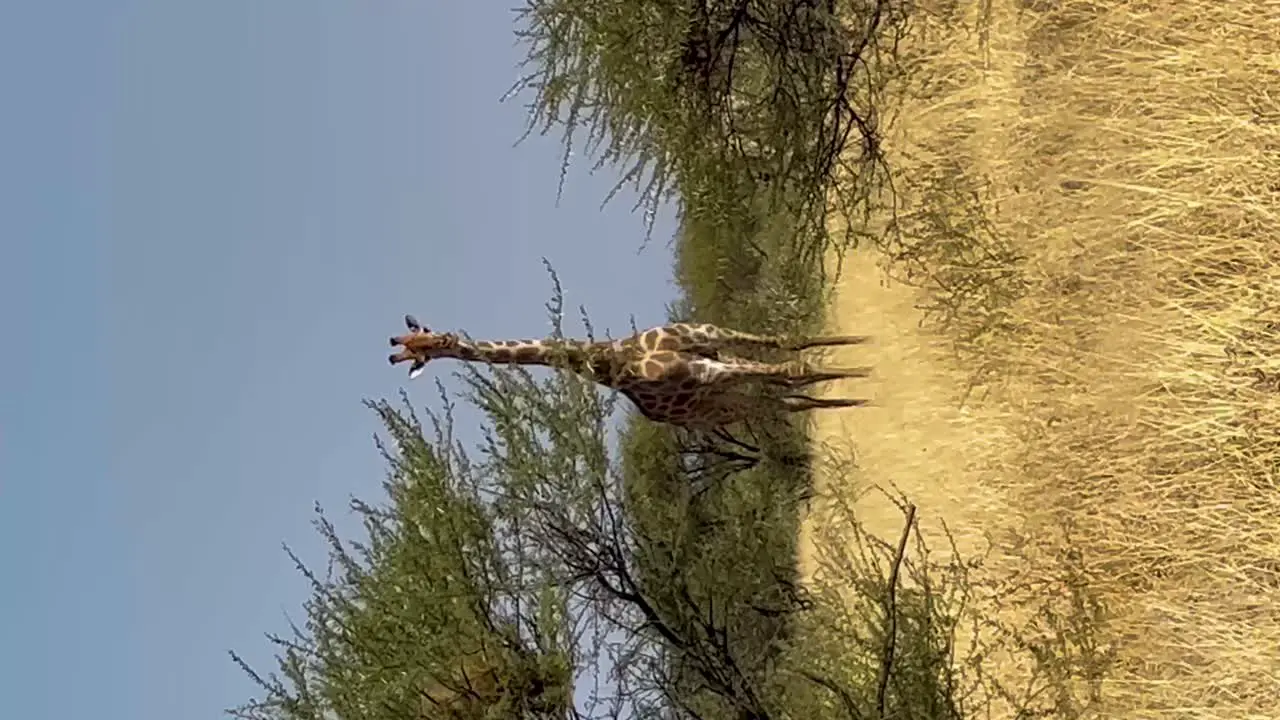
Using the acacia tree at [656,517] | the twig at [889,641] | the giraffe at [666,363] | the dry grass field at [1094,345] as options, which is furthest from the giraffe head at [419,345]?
the dry grass field at [1094,345]

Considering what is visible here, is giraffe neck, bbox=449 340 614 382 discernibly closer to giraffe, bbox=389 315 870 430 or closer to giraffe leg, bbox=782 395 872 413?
giraffe, bbox=389 315 870 430

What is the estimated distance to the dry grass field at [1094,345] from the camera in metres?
4.48

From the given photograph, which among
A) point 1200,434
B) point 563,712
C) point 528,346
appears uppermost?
point 528,346

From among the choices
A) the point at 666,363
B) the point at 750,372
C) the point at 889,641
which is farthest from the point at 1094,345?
the point at 666,363

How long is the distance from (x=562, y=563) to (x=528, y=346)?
3.67ft

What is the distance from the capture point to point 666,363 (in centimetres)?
484

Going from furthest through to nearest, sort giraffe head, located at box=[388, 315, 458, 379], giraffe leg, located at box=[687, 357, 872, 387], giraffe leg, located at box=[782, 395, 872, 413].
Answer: giraffe leg, located at box=[782, 395, 872, 413] → giraffe leg, located at box=[687, 357, 872, 387] → giraffe head, located at box=[388, 315, 458, 379]

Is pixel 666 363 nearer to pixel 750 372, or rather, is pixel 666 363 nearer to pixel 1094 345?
pixel 750 372

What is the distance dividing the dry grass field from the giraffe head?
224cm

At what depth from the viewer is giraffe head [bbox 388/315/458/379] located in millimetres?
4316

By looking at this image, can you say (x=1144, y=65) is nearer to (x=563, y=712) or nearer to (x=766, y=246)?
(x=766, y=246)

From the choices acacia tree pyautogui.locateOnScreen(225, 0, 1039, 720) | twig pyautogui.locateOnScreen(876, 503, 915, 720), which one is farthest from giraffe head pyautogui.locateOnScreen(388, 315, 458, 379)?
twig pyautogui.locateOnScreen(876, 503, 915, 720)

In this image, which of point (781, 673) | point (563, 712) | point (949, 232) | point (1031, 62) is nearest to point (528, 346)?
point (563, 712)

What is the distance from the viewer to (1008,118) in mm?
5641
